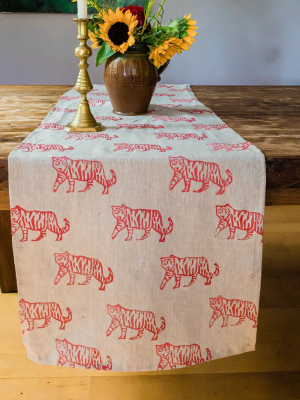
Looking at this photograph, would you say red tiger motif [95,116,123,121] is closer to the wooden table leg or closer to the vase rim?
the vase rim

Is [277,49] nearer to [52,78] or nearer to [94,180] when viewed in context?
[52,78]

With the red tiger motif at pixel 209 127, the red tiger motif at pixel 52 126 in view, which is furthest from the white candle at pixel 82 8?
the red tiger motif at pixel 209 127

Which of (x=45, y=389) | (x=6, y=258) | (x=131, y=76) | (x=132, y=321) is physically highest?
(x=131, y=76)

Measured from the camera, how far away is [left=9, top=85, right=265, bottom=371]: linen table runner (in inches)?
29.9

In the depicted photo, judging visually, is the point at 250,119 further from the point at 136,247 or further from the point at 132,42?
the point at 136,247

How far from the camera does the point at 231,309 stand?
840mm

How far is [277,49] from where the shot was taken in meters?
3.11

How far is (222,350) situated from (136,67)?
0.74 meters

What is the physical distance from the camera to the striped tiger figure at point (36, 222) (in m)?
0.77

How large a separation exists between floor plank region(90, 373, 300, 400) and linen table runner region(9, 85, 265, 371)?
0.81 feet

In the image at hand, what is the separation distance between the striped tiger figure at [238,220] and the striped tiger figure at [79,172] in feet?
0.75

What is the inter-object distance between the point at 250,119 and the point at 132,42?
407mm

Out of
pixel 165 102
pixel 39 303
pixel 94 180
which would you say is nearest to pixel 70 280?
pixel 39 303

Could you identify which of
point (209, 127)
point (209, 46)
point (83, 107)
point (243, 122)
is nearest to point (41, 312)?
point (83, 107)
